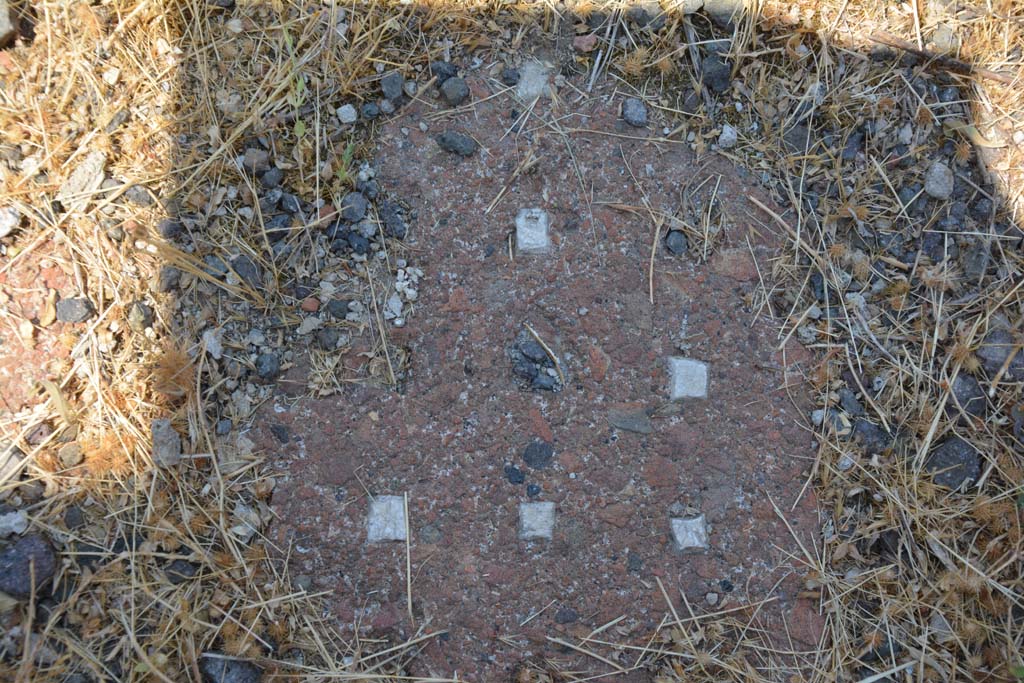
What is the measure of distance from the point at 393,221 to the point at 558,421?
71 centimetres

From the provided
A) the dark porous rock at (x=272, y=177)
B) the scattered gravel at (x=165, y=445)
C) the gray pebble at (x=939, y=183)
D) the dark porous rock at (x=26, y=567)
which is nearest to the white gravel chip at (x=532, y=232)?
the dark porous rock at (x=272, y=177)

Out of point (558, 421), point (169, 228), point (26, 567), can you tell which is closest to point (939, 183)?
point (558, 421)

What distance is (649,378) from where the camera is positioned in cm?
179

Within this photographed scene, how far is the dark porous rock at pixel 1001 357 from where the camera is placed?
1878mm

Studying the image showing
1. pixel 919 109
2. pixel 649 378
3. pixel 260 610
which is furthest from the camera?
pixel 919 109

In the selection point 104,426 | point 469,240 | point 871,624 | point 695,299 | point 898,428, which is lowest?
point 871,624

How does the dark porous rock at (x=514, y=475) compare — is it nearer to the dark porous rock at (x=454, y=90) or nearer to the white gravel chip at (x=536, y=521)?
Result: the white gravel chip at (x=536, y=521)

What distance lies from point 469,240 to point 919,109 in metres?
1.40

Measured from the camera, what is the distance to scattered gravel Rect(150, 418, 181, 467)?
167cm

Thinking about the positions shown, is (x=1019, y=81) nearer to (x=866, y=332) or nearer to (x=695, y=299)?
(x=866, y=332)

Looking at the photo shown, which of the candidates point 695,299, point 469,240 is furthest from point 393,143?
point 695,299

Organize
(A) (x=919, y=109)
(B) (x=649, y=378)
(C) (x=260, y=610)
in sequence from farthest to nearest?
(A) (x=919, y=109)
(B) (x=649, y=378)
(C) (x=260, y=610)

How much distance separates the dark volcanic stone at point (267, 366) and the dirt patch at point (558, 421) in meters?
0.09

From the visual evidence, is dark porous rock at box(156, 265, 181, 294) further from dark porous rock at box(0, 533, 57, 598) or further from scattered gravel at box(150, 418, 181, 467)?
dark porous rock at box(0, 533, 57, 598)
